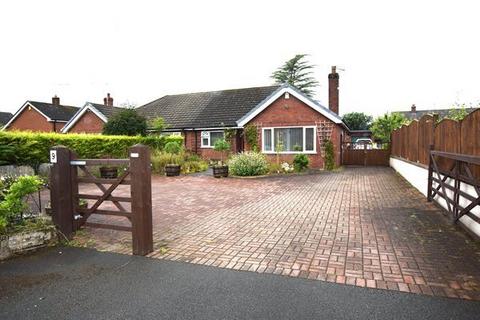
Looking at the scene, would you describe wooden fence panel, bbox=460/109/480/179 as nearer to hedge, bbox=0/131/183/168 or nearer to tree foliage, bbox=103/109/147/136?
hedge, bbox=0/131/183/168

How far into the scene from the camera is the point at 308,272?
4.07 meters

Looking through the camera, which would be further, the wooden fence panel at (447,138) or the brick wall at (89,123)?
the brick wall at (89,123)

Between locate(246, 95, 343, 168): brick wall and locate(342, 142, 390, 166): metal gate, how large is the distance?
5.10 m

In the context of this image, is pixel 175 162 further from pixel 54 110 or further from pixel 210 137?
pixel 54 110

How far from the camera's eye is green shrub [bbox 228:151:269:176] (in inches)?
619

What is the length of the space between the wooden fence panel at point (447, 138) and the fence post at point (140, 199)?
20.8ft

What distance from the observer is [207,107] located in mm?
25438

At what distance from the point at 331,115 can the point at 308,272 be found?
1535 cm

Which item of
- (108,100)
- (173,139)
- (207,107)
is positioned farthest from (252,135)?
(108,100)

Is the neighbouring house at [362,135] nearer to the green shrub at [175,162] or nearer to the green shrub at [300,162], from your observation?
the green shrub at [300,162]

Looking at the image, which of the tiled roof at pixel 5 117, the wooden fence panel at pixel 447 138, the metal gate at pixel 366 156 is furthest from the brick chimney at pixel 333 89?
the tiled roof at pixel 5 117

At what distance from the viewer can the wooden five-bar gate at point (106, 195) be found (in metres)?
4.88

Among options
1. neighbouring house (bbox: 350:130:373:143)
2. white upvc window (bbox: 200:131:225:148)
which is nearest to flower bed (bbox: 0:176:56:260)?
white upvc window (bbox: 200:131:225:148)

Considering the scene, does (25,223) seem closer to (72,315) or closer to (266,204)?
(72,315)
